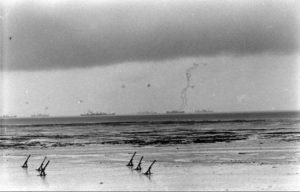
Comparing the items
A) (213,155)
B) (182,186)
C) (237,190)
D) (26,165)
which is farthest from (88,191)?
(213,155)

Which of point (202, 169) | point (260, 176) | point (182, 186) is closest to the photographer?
point (182, 186)

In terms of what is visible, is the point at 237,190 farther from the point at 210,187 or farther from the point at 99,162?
the point at 99,162

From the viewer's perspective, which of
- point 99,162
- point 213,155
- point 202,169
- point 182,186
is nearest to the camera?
point 182,186

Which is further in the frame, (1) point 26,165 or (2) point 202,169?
(1) point 26,165

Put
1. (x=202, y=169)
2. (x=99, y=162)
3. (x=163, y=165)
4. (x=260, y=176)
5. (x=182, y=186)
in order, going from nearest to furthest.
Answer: (x=182, y=186), (x=260, y=176), (x=202, y=169), (x=163, y=165), (x=99, y=162)

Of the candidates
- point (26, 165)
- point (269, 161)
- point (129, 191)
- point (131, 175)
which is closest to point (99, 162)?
point (26, 165)

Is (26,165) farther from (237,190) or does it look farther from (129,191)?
(237,190)
